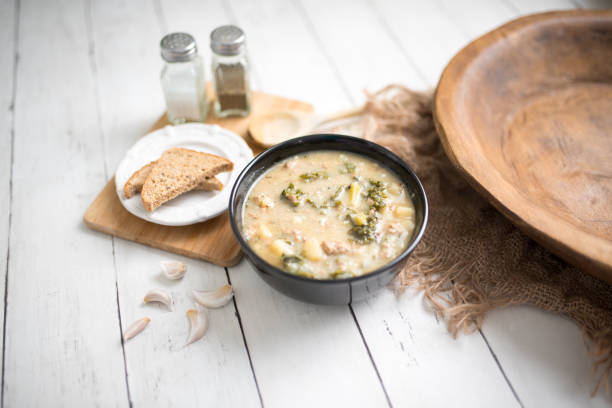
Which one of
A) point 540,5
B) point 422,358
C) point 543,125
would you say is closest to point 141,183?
point 422,358

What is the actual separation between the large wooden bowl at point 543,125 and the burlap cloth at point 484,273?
18 centimetres

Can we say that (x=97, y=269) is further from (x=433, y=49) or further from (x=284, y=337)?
(x=433, y=49)

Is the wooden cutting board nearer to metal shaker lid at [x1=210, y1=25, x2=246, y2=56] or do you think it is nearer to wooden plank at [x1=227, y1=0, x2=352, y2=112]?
metal shaker lid at [x1=210, y1=25, x2=246, y2=56]

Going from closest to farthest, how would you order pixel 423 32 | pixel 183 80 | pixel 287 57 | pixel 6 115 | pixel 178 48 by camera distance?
pixel 178 48, pixel 183 80, pixel 6 115, pixel 287 57, pixel 423 32

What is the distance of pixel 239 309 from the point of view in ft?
6.30

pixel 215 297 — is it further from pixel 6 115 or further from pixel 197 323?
pixel 6 115

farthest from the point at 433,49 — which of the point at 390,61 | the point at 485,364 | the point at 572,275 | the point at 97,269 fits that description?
the point at 97,269

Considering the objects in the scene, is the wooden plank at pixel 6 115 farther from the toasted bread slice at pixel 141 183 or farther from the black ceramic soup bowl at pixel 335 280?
the black ceramic soup bowl at pixel 335 280

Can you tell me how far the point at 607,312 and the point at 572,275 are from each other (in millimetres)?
169

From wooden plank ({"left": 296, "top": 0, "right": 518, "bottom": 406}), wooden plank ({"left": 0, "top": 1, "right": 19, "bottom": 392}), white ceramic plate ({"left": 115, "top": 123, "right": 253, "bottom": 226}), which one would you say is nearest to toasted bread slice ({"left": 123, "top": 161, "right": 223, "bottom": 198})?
white ceramic plate ({"left": 115, "top": 123, "right": 253, "bottom": 226})

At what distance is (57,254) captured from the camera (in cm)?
209

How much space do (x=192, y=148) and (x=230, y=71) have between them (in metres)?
0.42

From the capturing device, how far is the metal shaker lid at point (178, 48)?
7.61ft

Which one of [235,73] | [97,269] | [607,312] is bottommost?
[97,269]
